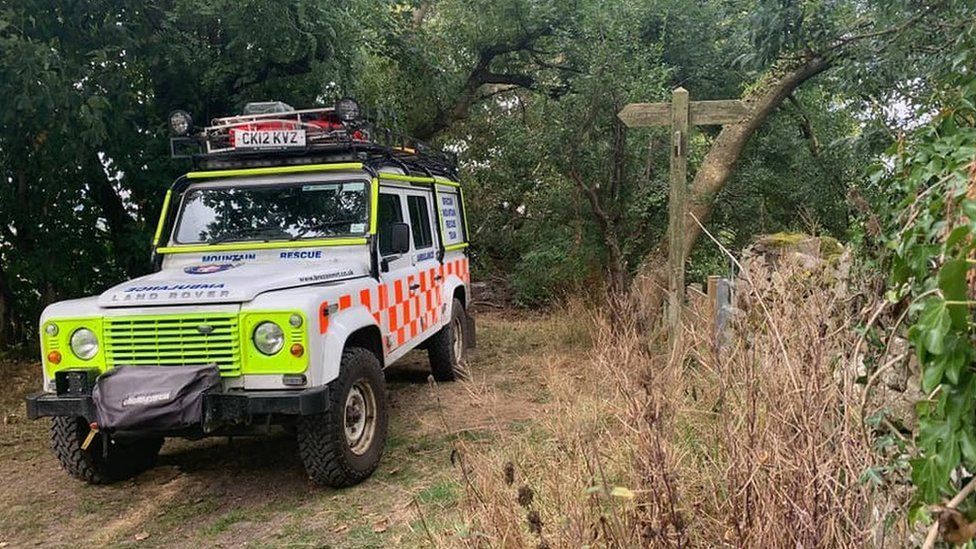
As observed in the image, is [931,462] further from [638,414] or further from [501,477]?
[501,477]

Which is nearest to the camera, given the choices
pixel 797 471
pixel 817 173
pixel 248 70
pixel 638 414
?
pixel 797 471

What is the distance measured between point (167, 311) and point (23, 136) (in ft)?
13.9

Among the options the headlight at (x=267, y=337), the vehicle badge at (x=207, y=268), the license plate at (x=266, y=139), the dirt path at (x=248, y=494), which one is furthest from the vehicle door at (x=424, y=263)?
the headlight at (x=267, y=337)

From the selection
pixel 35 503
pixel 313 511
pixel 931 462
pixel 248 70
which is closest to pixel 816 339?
pixel 931 462

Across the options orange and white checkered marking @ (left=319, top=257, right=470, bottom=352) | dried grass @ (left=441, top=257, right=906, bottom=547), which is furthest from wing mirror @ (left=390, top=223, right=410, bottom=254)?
dried grass @ (left=441, top=257, right=906, bottom=547)

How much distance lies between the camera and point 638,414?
8.02 ft

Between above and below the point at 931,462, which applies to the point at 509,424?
below

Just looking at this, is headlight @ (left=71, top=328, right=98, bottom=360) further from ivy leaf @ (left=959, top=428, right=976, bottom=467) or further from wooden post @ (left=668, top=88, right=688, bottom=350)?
ivy leaf @ (left=959, top=428, right=976, bottom=467)

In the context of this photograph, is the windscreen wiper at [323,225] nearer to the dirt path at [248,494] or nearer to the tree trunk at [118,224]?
the dirt path at [248,494]

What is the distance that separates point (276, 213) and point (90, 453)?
1971mm

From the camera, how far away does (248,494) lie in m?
4.49

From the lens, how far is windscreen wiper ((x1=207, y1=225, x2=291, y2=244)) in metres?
5.22

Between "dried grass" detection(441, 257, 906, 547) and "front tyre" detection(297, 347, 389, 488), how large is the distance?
4.23 ft

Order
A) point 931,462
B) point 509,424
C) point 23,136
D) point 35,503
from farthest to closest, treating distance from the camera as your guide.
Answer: point 23,136
point 509,424
point 35,503
point 931,462
